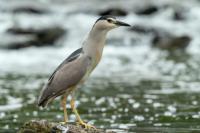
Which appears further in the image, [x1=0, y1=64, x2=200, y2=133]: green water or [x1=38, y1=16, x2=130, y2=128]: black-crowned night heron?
[x1=0, y1=64, x2=200, y2=133]: green water

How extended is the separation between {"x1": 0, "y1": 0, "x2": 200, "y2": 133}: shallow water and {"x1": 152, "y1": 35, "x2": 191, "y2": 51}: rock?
395 mm

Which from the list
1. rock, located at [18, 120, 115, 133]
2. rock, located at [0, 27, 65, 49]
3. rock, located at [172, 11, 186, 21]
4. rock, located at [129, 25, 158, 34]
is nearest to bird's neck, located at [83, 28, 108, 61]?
rock, located at [18, 120, 115, 133]

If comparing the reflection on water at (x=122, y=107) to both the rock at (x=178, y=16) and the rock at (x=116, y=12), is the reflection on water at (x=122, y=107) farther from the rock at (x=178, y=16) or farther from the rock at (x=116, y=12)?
the rock at (x=178, y=16)

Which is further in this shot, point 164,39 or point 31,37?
point 164,39

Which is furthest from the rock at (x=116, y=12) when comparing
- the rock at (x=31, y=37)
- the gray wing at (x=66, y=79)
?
the gray wing at (x=66, y=79)

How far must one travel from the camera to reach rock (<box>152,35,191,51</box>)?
2803 centimetres

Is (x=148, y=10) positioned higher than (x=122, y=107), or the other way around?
(x=148, y=10)

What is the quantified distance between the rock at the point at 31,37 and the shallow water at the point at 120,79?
39 cm

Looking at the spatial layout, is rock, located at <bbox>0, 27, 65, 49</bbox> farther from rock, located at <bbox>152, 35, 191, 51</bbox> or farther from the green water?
the green water

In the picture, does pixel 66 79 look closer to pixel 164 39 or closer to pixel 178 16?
pixel 164 39

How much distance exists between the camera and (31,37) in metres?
28.8

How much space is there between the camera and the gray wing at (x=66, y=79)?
9047 millimetres

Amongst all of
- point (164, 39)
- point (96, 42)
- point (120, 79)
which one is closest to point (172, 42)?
point (164, 39)

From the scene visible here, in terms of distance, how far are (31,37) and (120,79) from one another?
10.3 meters
